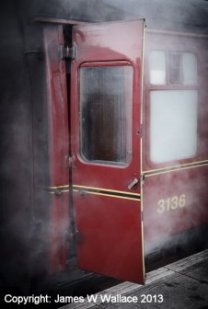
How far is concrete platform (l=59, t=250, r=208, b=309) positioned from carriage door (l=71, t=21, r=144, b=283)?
13.5 inches

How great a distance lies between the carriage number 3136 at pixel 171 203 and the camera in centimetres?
479

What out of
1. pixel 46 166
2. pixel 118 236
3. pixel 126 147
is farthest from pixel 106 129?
pixel 118 236

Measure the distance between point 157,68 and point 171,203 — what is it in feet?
5.23

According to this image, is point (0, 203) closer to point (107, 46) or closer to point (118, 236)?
point (118, 236)

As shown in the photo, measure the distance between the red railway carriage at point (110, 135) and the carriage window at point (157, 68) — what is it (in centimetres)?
1

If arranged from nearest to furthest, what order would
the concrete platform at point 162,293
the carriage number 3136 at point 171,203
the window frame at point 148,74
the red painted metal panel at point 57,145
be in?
the red painted metal panel at point 57,145, the concrete platform at point 162,293, the window frame at point 148,74, the carriage number 3136 at point 171,203

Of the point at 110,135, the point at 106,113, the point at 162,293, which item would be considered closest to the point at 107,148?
the point at 110,135

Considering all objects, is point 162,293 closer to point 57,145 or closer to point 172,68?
point 57,145

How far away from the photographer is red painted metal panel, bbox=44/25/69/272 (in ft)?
13.1

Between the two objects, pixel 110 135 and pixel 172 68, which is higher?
pixel 172 68

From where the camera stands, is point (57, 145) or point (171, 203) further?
point (171, 203)

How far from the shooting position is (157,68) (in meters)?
4.44

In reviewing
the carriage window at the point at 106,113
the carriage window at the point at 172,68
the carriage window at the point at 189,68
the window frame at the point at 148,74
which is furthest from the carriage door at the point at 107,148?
the carriage window at the point at 189,68

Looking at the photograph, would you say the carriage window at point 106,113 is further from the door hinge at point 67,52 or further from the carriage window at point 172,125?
the carriage window at point 172,125
